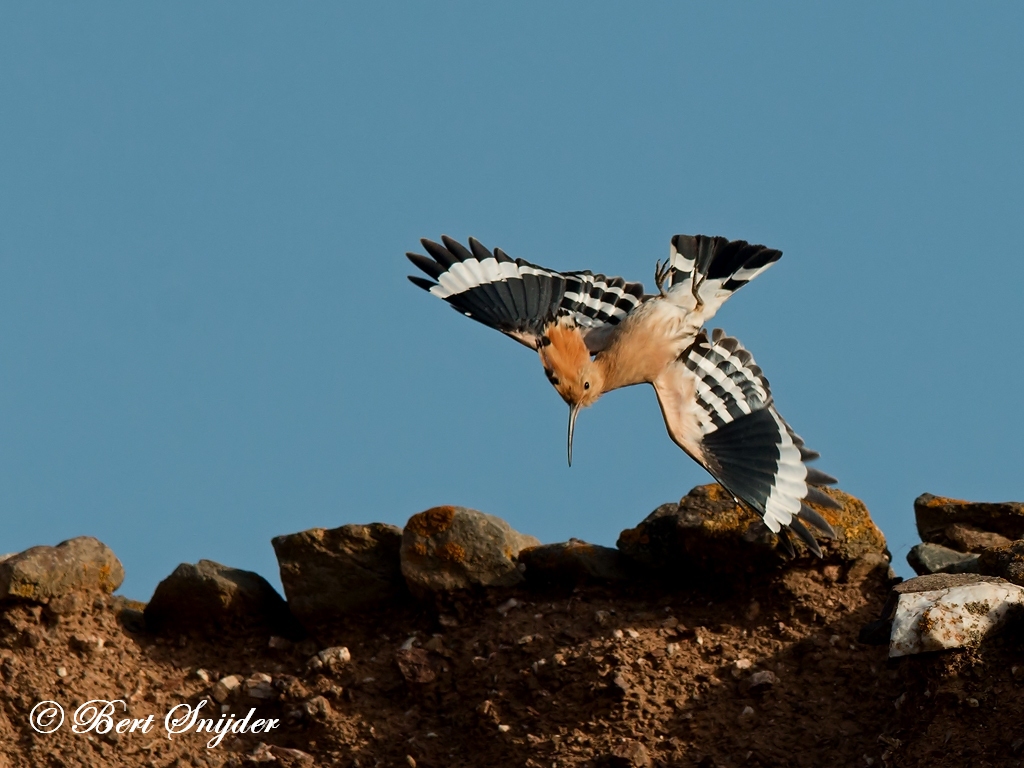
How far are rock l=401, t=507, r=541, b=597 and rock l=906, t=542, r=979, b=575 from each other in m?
1.69

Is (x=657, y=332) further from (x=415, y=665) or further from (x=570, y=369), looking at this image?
(x=415, y=665)

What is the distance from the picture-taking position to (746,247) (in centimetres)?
748

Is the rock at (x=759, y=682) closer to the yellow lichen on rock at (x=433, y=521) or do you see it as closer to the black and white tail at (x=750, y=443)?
the black and white tail at (x=750, y=443)

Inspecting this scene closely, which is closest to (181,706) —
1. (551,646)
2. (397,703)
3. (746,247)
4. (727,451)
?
(397,703)

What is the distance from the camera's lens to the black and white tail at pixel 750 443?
580 centimetres

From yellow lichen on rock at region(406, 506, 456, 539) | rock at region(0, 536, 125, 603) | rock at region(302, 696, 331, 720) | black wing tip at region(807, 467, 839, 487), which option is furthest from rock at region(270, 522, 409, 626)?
black wing tip at region(807, 467, 839, 487)

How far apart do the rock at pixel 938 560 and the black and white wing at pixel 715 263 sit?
183 cm

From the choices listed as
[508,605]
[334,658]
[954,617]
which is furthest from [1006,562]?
[334,658]

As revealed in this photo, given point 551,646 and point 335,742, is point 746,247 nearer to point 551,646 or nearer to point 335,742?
point 551,646

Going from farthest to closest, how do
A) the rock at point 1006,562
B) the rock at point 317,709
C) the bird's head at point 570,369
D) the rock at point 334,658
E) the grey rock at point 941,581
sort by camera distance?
1. the bird's head at point 570,369
2. the rock at point 334,658
3. the rock at point 317,709
4. the rock at point 1006,562
5. the grey rock at point 941,581

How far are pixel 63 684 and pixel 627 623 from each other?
2346 millimetres

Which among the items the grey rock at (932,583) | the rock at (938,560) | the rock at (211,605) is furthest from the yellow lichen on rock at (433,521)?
the rock at (938,560)

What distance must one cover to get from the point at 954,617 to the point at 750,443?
184 centimetres

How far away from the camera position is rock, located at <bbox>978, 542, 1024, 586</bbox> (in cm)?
543
